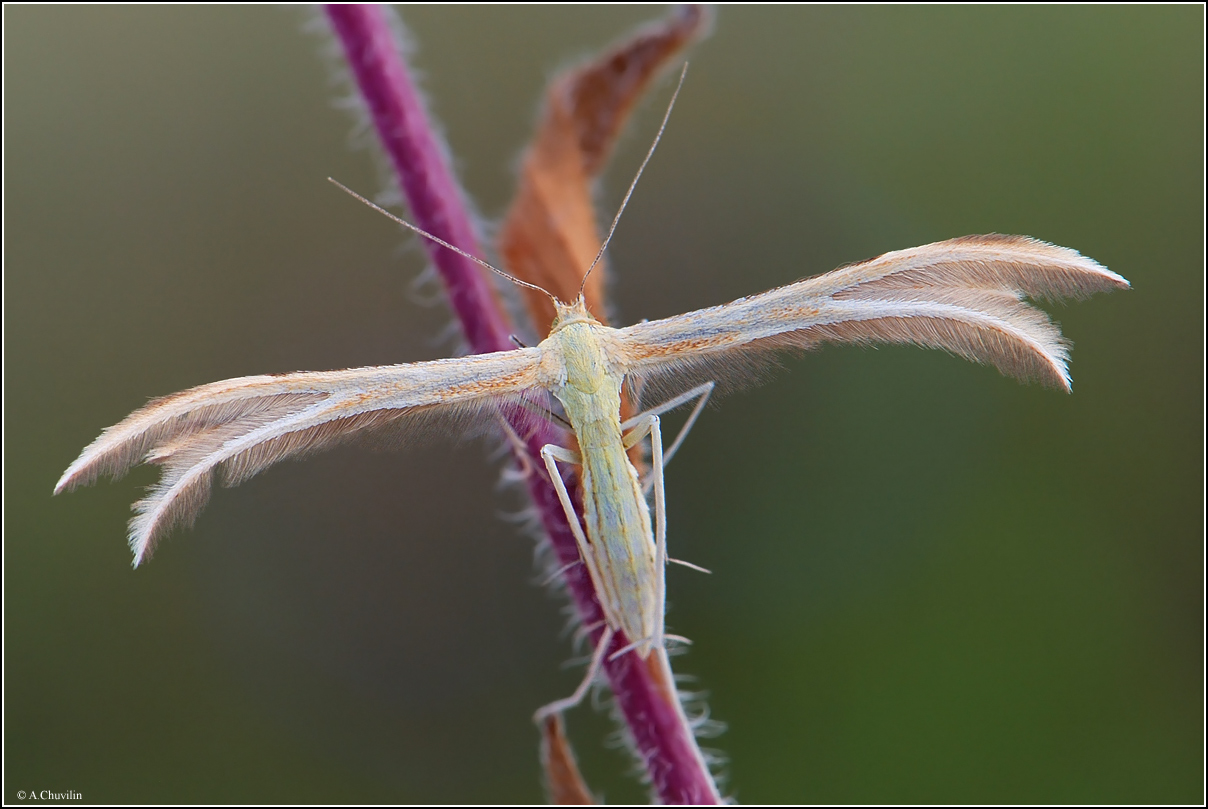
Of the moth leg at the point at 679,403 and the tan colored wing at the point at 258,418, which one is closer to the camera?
the tan colored wing at the point at 258,418

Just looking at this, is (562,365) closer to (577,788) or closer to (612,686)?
(612,686)

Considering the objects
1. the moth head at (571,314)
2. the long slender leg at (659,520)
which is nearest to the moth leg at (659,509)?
the long slender leg at (659,520)

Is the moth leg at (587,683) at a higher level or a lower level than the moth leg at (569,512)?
lower

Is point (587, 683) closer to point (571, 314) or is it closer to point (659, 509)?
point (659, 509)

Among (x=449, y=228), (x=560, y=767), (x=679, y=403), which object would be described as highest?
(x=449, y=228)

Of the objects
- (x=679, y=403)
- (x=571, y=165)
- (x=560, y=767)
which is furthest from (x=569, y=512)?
(x=571, y=165)

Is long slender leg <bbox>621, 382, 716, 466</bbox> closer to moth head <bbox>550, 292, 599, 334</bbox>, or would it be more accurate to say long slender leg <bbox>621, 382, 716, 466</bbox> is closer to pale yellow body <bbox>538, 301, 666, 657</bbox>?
pale yellow body <bbox>538, 301, 666, 657</bbox>

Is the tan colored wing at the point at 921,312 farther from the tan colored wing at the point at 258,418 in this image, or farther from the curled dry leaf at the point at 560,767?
the curled dry leaf at the point at 560,767

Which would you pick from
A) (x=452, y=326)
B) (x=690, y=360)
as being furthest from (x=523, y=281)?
(x=690, y=360)
